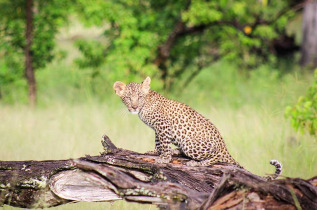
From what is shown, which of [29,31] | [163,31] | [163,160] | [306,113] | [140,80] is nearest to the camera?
[163,160]

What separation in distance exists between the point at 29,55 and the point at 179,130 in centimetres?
909

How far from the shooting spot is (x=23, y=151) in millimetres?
8781

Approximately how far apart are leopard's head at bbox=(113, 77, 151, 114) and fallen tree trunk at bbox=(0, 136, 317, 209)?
824 millimetres

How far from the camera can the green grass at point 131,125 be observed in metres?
8.12

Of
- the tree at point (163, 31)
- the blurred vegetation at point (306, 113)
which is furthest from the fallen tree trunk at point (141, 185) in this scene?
the tree at point (163, 31)

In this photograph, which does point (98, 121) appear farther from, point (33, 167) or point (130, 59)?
point (33, 167)

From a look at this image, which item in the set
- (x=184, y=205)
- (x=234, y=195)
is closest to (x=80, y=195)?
(x=184, y=205)

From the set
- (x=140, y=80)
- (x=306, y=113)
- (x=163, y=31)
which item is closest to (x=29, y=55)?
(x=140, y=80)

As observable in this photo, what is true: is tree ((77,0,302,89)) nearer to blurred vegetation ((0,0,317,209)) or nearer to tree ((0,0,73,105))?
blurred vegetation ((0,0,317,209))

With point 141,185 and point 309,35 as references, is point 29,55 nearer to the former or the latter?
point 309,35

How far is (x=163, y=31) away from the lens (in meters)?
15.2

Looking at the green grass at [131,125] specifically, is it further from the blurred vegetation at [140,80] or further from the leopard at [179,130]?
the leopard at [179,130]

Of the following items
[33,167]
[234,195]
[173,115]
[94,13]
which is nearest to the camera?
[234,195]

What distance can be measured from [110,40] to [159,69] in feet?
5.68
